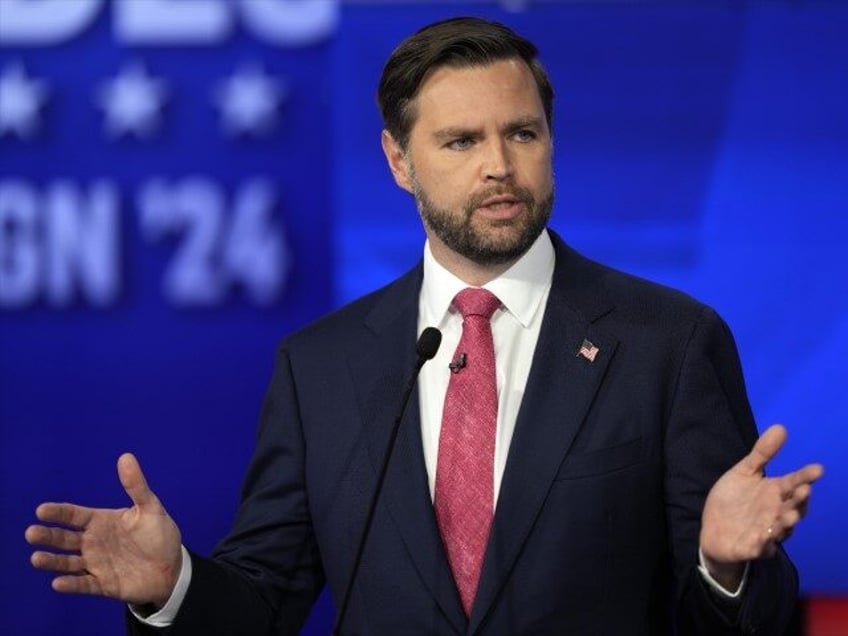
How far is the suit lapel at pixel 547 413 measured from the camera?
7.24ft

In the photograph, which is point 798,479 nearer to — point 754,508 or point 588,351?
point 754,508

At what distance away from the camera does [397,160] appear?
2.65 meters

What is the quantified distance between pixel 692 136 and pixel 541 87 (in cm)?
96

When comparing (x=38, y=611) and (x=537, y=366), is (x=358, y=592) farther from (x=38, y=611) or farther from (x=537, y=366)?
(x=38, y=611)

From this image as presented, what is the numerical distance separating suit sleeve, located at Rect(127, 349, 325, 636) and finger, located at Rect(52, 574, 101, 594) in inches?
7.7

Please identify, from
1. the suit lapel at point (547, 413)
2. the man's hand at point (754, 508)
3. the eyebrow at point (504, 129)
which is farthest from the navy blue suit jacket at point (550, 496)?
the eyebrow at point (504, 129)

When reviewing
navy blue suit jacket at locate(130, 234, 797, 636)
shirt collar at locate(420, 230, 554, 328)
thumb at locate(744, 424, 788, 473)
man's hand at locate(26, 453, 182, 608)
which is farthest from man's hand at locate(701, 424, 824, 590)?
man's hand at locate(26, 453, 182, 608)

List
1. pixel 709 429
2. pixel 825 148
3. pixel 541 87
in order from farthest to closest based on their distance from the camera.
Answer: pixel 825 148 < pixel 541 87 < pixel 709 429

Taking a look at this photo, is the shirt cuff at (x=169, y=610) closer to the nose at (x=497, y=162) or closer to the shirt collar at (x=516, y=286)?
the shirt collar at (x=516, y=286)

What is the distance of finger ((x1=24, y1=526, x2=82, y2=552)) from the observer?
206 cm

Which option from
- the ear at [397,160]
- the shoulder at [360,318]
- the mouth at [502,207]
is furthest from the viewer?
the ear at [397,160]

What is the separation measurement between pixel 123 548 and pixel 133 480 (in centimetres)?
10

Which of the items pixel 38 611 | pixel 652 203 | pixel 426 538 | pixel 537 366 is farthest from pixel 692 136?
pixel 38 611

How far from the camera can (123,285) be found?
3.49m
